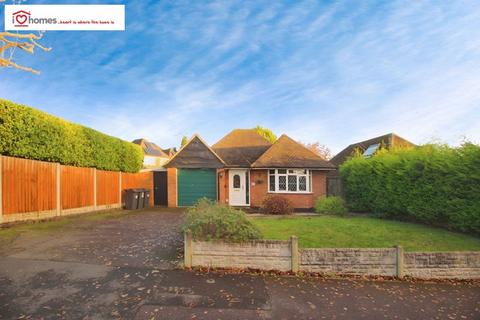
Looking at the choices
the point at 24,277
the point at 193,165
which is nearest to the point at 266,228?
the point at 24,277

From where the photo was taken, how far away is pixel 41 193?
995 centimetres

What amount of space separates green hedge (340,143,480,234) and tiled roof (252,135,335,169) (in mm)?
2266

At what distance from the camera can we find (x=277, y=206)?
1282 centimetres

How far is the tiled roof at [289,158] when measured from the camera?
14402mm

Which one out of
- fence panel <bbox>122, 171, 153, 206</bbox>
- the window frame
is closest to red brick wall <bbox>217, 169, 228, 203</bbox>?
the window frame

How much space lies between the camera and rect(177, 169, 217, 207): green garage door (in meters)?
16.4

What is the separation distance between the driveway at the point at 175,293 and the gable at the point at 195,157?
10312mm

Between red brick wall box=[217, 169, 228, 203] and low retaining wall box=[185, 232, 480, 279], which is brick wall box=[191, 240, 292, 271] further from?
red brick wall box=[217, 169, 228, 203]

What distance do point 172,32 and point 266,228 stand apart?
8.91 m

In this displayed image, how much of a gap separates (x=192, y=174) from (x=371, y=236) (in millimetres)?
11584

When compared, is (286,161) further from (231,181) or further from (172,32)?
(172,32)

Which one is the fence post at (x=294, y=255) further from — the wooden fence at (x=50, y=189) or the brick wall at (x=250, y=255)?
the wooden fence at (x=50, y=189)

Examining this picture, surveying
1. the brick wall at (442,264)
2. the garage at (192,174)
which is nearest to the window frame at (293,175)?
the garage at (192,174)

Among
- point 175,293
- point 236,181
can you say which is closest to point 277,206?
point 236,181
